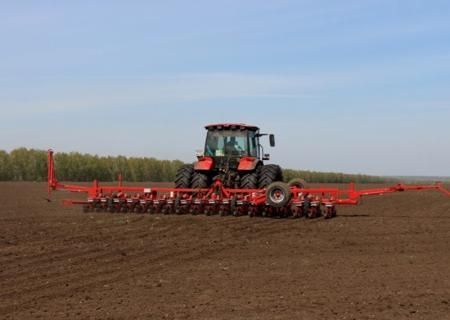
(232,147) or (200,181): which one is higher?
(232,147)

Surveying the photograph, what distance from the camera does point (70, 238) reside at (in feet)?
33.3

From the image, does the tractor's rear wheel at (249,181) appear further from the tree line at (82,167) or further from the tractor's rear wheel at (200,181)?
the tree line at (82,167)

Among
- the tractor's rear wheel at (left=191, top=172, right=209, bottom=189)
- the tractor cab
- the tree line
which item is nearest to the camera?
the tractor's rear wheel at (left=191, top=172, right=209, bottom=189)

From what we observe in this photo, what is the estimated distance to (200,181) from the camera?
634 inches

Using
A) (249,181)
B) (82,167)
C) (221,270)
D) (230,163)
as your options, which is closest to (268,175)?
(249,181)

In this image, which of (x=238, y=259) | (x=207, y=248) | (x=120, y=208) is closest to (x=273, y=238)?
(x=207, y=248)

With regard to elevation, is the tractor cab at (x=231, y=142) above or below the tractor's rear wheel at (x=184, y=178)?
above

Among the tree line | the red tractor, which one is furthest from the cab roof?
the tree line

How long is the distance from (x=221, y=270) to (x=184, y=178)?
29.1 feet

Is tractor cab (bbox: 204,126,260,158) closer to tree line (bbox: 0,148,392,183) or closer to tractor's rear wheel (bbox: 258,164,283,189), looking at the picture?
tractor's rear wheel (bbox: 258,164,283,189)

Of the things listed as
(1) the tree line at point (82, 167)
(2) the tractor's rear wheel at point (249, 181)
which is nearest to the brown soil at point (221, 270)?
(2) the tractor's rear wheel at point (249, 181)

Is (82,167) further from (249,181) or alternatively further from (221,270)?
(221,270)

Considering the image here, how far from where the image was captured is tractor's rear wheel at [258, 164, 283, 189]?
15.7 meters

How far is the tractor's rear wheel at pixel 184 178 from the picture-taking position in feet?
53.6
